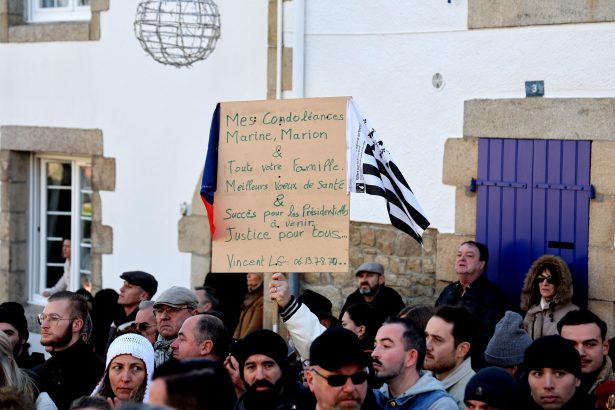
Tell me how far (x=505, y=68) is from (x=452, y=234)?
51.0 inches

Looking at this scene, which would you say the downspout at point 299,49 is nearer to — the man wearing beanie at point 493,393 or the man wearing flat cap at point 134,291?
the man wearing flat cap at point 134,291

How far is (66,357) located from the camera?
21.4 ft

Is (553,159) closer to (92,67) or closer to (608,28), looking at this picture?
(608,28)

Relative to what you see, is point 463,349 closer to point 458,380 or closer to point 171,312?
point 458,380

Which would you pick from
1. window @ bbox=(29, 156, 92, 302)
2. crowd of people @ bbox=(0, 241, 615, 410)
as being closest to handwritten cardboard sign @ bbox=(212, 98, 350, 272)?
crowd of people @ bbox=(0, 241, 615, 410)

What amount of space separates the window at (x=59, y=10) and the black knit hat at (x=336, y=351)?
7.73 m

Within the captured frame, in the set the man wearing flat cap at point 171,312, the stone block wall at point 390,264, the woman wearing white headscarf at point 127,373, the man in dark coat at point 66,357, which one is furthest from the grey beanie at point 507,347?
the stone block wall at point 390,264

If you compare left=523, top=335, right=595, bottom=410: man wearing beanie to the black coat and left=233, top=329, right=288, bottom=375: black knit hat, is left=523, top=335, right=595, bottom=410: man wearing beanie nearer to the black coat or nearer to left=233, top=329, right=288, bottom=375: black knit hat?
left=233, top=329, right=288, bottom=375: black knit hat

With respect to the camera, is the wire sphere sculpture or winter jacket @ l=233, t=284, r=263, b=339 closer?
winter jacket @ l=233, t=284, r=263, b=339

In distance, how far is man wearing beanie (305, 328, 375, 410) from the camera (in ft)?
15.4

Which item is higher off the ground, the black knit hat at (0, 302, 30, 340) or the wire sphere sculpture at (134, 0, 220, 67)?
the wire sphere sculpture at (134, 0, 220, 67)

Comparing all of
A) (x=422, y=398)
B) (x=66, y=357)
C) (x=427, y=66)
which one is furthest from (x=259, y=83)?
(x=422, y=398)

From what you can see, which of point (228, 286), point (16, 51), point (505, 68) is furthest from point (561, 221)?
point (16, 51)

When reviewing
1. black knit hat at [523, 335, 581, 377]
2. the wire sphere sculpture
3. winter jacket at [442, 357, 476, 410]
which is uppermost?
the wire sphere sculpture
